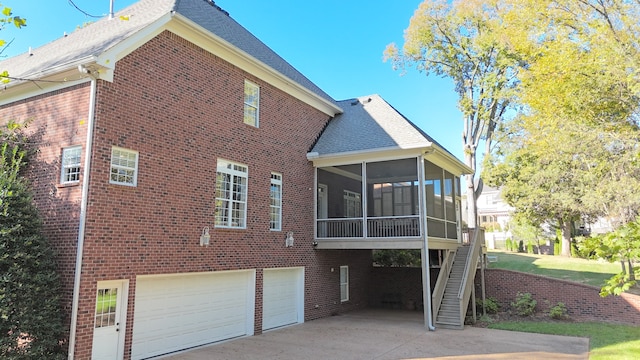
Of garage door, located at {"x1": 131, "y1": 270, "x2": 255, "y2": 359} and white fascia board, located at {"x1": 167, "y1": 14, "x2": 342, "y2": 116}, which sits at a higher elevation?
white fascia board, located at {"x1": 167, "y1": 14, "x2": 342, "y2": 116}

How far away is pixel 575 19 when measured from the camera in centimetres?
1146

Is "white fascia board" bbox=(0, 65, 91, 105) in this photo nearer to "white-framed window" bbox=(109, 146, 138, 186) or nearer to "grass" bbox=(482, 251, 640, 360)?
"white-framed window" bbox=(109, 146, 138, 186)

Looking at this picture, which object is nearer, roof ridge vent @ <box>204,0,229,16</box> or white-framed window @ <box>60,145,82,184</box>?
white-framed window @ <box>60,145,82,184</box>

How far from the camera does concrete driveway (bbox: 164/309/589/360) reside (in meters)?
9.95

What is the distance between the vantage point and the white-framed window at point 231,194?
1165 cm

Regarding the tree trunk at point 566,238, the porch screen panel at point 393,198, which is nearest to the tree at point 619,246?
the porch screen panel at point 393,198

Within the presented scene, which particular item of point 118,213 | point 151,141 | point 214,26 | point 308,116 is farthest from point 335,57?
point 118,213

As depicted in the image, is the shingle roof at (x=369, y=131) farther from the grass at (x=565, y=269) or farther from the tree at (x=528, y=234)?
the tree at (x=528, y=234)

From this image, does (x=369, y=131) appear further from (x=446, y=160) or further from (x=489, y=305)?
(x=489, y=305)

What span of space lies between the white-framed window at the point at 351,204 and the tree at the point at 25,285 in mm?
12532

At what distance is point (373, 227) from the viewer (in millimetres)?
14688

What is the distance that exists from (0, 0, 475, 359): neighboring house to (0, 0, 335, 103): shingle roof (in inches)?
3.8

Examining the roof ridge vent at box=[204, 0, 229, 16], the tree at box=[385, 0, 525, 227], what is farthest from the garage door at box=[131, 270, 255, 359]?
the tree at box=[385, 0, 525, 227]

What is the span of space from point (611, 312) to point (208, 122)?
1462 cm
